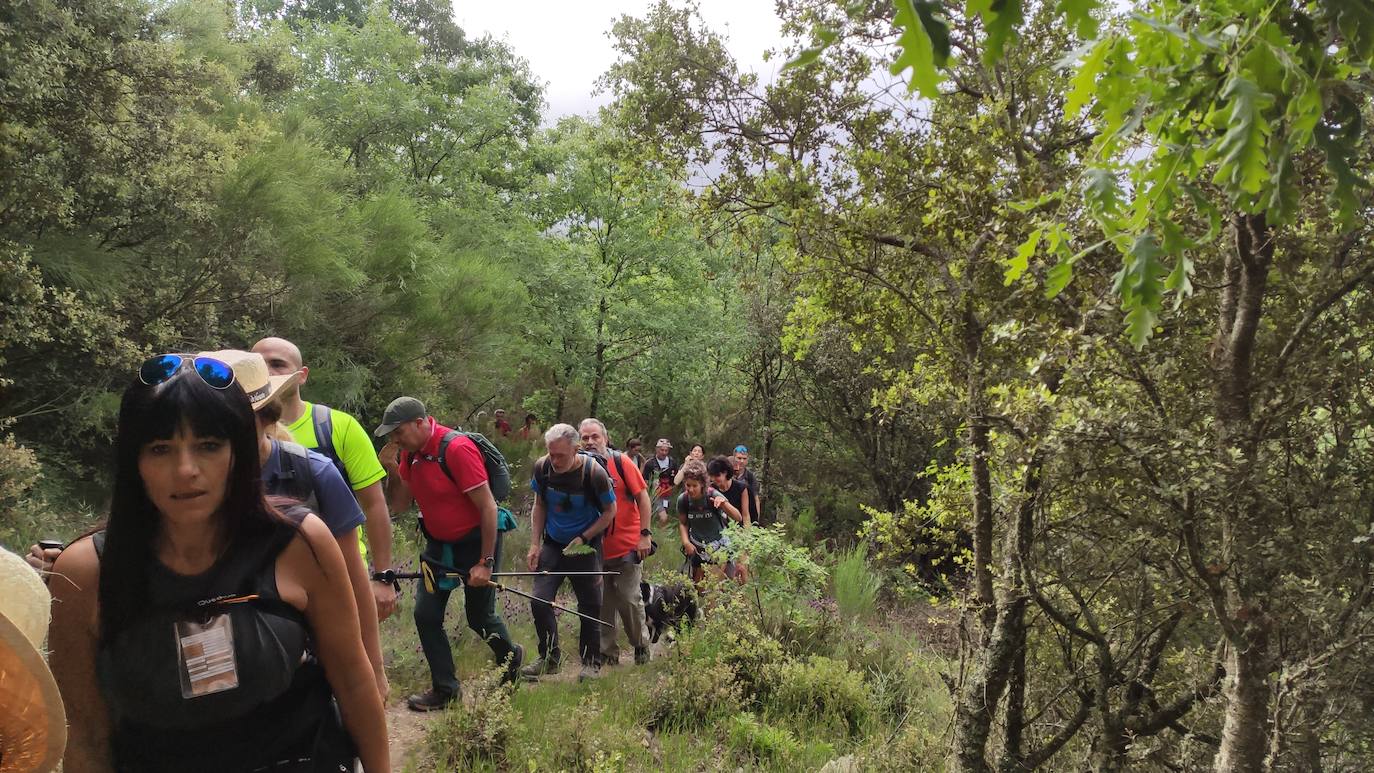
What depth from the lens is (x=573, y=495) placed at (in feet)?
18.1

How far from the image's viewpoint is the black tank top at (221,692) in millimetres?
1618

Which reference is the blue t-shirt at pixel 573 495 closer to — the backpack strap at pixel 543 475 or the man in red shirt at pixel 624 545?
the backpack strap at pixel 543 475

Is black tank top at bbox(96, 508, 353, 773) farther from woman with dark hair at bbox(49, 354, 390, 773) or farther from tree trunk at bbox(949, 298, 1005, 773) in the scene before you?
tree trunk at bbox(949, 298, 1005, 773)

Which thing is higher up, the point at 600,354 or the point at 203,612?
the point at 600,354

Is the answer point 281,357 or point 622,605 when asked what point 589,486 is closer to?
point 622,605

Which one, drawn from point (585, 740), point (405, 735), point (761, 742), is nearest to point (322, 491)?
point (585, 740)

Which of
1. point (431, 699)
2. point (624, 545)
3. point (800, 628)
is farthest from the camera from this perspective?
point (800, 628)

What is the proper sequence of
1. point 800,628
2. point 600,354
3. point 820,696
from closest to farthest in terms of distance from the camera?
point 820,696, point 800,628, point 600,354

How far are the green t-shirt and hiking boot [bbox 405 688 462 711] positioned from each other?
211 cm

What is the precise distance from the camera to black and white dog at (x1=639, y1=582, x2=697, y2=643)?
6586 millimetres

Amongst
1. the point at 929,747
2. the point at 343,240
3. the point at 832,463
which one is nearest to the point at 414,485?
the point at 929,747

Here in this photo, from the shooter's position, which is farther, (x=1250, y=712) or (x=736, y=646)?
(x=736, y=646)

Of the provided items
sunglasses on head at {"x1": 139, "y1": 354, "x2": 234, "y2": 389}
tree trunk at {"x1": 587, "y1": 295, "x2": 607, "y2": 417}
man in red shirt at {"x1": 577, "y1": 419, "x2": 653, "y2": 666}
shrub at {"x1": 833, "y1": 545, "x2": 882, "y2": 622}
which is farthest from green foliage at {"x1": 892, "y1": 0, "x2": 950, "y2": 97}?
tree trunk at {"x1": 587, "y1": 295, "x2": 607, "y2": 417}

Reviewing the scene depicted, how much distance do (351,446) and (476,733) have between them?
1.87 m
